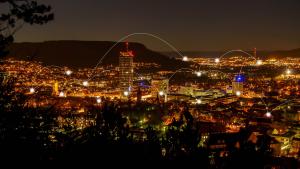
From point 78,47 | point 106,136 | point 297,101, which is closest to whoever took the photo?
point 106,136

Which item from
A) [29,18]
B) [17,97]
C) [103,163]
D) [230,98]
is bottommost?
[230,98]

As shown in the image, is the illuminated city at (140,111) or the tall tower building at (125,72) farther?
the tall tower building at (125,72)

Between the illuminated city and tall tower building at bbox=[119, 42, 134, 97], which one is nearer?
the illuminated city

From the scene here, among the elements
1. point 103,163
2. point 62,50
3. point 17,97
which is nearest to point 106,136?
point 103,163

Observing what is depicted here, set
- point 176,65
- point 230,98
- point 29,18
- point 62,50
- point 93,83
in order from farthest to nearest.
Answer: point 176,65, point 62,50, point 93,83, point 230,98, point 29,18

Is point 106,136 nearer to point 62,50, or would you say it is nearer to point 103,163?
point 103,163

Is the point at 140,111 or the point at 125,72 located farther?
the point at 125,72

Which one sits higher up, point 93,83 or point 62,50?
point 62,50

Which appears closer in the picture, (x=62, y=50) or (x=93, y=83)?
(x=93, y=83)
